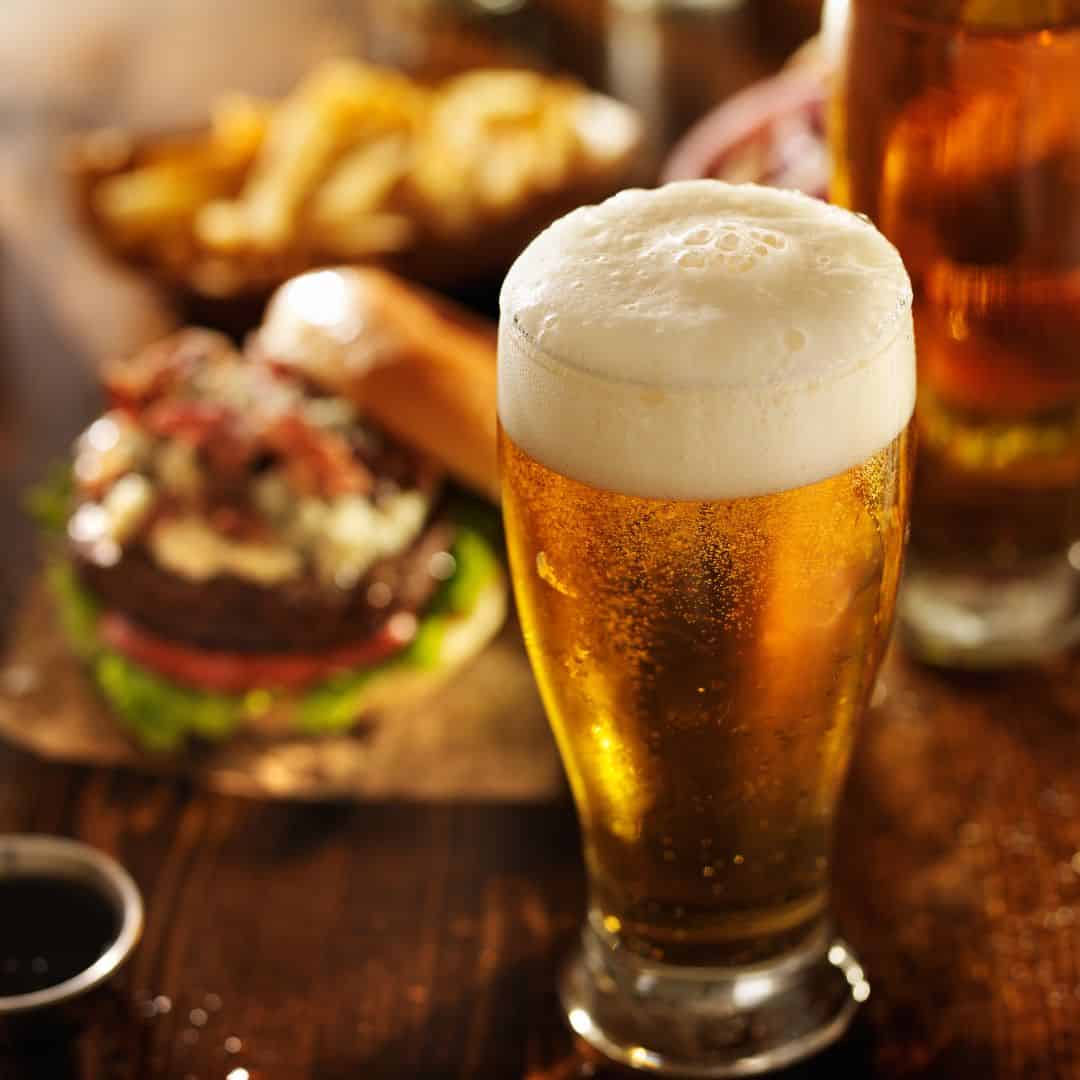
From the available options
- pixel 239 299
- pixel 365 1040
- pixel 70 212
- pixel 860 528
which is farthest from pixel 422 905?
pixel 70 212

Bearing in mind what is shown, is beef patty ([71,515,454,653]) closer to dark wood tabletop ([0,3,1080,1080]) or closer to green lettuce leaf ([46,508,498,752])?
green lettuce leaf ([46,508,498,752])

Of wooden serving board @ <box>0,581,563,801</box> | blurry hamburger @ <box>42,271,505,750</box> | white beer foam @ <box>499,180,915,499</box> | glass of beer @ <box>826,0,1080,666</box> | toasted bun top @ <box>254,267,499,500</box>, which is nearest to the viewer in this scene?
white beer foam @ <box>499,180,915,499</box>

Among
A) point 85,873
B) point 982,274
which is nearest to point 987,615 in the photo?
point 982,274

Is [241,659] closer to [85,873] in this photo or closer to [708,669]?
[85,873]

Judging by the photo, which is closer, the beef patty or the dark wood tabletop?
the dark wood tabletop

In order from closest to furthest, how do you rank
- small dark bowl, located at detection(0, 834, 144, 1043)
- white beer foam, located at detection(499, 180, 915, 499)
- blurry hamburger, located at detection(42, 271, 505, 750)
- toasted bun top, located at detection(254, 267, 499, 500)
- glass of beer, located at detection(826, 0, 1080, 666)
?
white beer foam, located at detection(499, 180, 915, 499) → small dark bowl, located at detection(0, 834, 144, 1043) → glass of beer, located at detection(826, 0, 1080, 666) → blurry hamburger, located at detection(42, 271, 505, 750) → toasted bun top, located at detection(254, 267, 499, 500)

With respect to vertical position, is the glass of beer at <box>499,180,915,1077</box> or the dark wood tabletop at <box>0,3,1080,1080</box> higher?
the glass of beer at <box>499,180,915,1077</box>

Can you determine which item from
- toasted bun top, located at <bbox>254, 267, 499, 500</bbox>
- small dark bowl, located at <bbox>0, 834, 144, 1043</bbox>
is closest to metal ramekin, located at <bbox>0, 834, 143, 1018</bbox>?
small dark bowl, located at <bbox>0, 834, 144, 1043</bbox>
